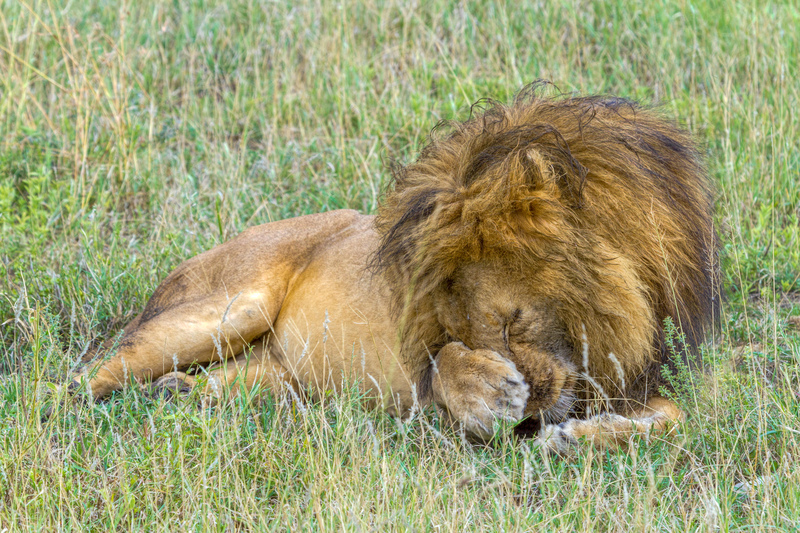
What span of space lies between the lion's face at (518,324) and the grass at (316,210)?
26cm

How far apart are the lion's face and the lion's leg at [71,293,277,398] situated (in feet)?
3.74

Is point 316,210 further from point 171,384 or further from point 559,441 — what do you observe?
point 559,441

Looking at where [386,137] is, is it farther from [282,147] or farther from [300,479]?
[300,479]

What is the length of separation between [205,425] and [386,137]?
11.7 feet

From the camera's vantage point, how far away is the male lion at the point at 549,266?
2.65 m

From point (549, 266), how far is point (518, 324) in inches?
8.7

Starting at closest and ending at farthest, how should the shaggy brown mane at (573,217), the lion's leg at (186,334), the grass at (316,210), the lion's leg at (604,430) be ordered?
the grass at (316,210) < the shaggy brown mane at (573,217) < the lion's leg at (604,430) < the lion's leg at (186,334)

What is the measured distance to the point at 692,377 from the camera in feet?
9.41

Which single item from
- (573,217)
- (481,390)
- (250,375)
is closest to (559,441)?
(481,390)

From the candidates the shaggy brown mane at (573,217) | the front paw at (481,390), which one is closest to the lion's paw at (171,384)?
the shaggy brown mane at (573,217)

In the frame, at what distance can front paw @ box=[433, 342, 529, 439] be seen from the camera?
2717 millimetres

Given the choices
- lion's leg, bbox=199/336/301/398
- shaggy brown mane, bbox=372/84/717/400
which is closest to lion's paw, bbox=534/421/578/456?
shaggy brown mane, bbox=372/84/717/400

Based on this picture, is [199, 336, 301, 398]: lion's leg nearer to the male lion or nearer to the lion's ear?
the male lion

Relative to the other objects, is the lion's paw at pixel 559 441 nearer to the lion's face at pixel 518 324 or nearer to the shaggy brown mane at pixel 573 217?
the lion's face at pixel 518 324
